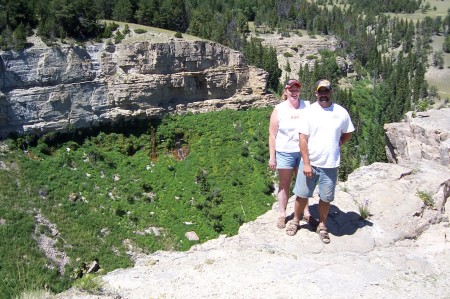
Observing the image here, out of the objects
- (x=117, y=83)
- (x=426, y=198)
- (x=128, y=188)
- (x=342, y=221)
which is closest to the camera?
(x=342, y=221)

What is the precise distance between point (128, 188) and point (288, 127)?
2552 cm

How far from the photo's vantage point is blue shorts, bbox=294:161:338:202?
8188mm

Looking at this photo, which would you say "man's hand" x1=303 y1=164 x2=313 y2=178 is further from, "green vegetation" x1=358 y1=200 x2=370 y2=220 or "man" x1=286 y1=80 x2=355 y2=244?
"green vegetation" x1=358 y1=200 x2=370 y2=220

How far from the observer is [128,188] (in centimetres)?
3228

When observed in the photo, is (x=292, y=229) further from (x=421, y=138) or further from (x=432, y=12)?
(x=432, y=12)

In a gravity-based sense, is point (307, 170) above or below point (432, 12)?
above

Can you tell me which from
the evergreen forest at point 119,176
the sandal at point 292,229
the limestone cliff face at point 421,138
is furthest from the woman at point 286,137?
the evergreen forest at point 119,176

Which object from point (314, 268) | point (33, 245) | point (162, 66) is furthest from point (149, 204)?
point (314, 268)

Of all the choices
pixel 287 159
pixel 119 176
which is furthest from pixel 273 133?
pixel 119 176

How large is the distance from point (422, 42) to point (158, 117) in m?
104

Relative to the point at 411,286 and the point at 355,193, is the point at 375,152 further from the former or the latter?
the point at 411,286

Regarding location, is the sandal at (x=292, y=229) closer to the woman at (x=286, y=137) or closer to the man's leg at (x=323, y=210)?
the woman at (x=286, y=137)

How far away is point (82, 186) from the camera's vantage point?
31.2 meters

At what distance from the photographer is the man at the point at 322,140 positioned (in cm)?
797
